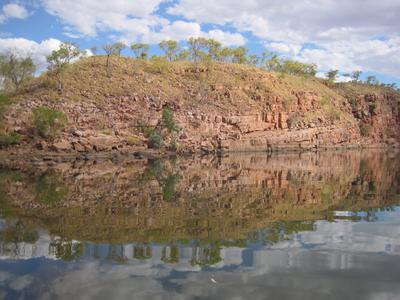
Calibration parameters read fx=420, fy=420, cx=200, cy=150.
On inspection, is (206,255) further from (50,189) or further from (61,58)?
(61,58)

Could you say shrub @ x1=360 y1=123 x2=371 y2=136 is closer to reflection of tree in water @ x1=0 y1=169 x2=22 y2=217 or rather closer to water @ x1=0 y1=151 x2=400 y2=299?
water @ x1=0 y1=151 x2=400 y2=299

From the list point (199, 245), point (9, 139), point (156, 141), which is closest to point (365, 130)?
point (156, 141)

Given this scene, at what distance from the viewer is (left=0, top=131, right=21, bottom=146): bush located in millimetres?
47984

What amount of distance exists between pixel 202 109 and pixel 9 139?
3089cm

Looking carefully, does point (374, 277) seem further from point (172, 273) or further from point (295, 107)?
point (295, 107)

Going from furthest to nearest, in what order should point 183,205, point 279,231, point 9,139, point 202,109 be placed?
point 202,109 → point 9,139 → point 183,205 → point 279,231

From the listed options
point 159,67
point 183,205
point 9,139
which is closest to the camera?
point 183,205

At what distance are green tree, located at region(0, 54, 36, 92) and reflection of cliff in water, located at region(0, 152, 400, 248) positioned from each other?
140 feet

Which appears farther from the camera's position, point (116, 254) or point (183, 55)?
point (183, 55)

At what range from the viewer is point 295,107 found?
80250 mm

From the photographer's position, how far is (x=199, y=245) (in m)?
10.4

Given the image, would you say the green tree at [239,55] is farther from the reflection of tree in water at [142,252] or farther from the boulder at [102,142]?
the reflection of tree in water at [142,252]

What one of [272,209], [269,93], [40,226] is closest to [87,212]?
[40,226]

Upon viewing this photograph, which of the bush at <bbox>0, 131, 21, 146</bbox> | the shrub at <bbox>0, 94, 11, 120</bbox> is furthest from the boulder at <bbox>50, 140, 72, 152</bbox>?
the shrub at <bbox>0, 94, 11, 120</bbox>
